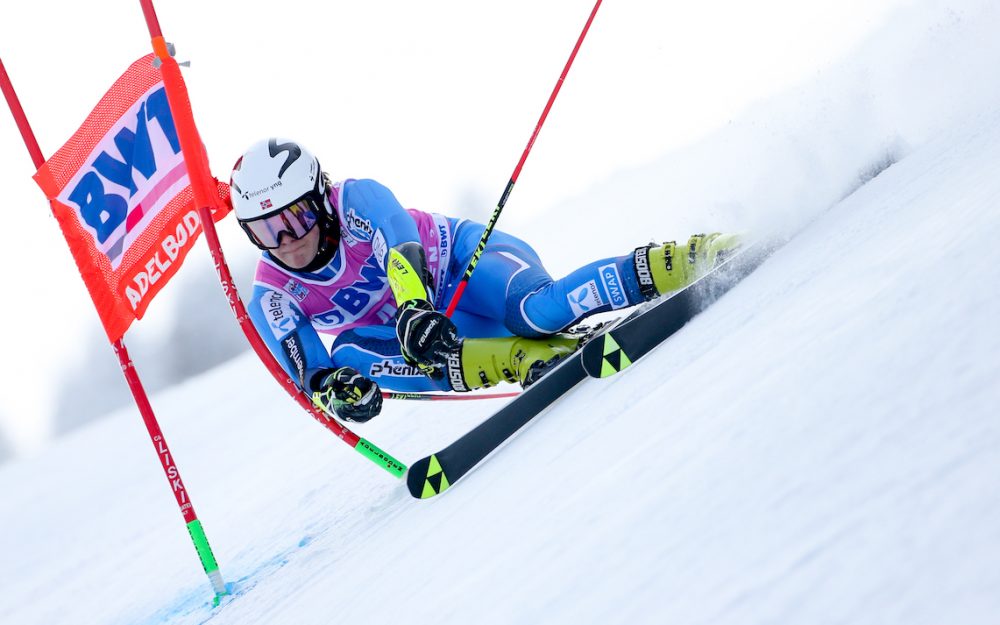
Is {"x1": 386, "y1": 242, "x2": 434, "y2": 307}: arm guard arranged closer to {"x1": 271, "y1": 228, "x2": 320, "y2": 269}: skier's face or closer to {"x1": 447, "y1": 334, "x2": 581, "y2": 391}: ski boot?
{"x1": 447, "y1": 334, "x2": 581, "y2": 391}: ski boot

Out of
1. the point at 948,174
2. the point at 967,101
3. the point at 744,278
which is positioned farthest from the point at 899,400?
the point at 967,101

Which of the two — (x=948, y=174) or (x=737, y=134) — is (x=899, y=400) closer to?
(x=948, y=174)

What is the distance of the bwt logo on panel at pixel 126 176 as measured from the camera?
4.40m

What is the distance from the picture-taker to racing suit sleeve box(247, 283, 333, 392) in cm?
424

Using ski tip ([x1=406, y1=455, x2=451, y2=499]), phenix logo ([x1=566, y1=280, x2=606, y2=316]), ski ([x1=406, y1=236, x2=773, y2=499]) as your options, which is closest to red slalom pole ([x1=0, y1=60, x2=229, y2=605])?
ski tip ([x1=406, y1=455, x2=451, y2=499])

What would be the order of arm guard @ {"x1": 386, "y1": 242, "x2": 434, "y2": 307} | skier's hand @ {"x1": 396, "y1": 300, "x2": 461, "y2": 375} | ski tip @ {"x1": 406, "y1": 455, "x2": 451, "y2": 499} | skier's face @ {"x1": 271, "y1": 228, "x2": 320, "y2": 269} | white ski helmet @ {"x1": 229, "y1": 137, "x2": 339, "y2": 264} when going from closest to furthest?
ski tip @ {"x1": 406, "y1": 455, "x2": 451, "y2": 499} → skier's hand @ {"x1": 396, "y1": 300, "x2": 461, "y2": 375} → arm guard @ {"x1": 386, "y1": 242, "x2": 434, "y2": 307} → white ski helmet @ {"x1": 229, "y1": 137, "x2": 339, "y2": 264} → skier's face @ {"x1": 271, "y1": 228, "x2": 320, "y2": 269}

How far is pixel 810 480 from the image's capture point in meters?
1.14

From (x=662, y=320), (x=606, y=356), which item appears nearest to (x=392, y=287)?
(x=606, y=356)

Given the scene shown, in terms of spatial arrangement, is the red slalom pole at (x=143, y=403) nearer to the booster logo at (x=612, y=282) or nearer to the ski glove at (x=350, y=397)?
the ski glove at (x=350, y=397)

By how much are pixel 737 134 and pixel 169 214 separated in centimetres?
271

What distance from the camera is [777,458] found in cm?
127

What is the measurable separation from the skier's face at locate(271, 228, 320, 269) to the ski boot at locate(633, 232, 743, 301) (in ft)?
4.74

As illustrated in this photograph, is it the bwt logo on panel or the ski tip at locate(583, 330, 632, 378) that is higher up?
the bwt logo on panel

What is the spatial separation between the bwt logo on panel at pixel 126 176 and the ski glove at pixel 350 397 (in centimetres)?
133
